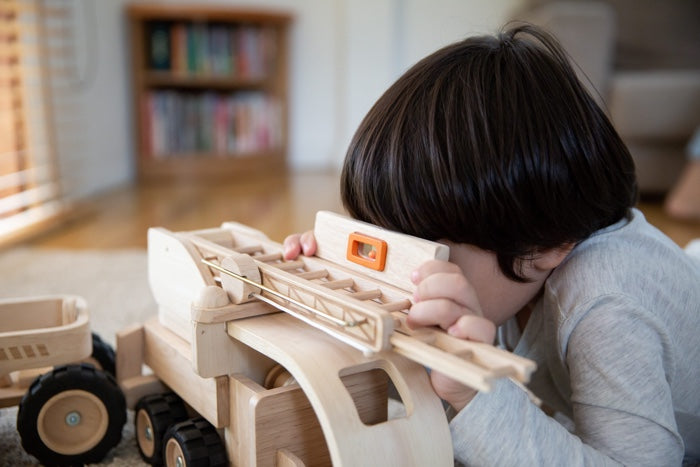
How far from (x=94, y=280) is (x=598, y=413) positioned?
1.16 m

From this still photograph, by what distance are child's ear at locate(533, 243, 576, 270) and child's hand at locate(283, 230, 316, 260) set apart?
22 centimetres

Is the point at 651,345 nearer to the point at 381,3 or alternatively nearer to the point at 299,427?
the point at 299,427

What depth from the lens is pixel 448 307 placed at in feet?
1.70

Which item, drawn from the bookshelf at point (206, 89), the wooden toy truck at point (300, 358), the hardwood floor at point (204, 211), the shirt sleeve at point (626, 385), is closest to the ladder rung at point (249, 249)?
the wooden toy truck at point (300, 358)

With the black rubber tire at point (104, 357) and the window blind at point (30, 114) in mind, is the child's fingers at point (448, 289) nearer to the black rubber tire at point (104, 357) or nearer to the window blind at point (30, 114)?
the black rubber tire at point (104, 357)

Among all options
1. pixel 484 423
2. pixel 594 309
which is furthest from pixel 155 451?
pixel 594 309

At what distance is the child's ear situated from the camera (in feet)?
2.11

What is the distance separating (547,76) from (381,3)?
2576 mm

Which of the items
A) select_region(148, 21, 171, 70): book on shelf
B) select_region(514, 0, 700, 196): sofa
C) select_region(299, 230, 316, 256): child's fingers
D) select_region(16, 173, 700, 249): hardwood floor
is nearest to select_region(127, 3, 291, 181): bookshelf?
select_region(148, 21, 171, 70): book on shelf

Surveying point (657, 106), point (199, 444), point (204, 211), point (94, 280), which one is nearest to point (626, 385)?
point (199, 444)

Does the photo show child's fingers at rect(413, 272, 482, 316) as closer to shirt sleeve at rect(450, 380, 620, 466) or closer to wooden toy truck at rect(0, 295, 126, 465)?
shirt sleeve at rect(450, 380, 620, 466)

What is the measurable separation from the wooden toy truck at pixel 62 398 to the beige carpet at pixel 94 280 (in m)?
0.12

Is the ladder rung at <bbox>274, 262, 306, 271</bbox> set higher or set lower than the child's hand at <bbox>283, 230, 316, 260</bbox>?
lower

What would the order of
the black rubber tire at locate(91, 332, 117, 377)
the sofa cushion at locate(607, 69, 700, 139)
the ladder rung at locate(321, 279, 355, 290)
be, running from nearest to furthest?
1. the ladder rung at locate(321, 279, 355, 290)
2. the black rubber tire at locate(91, 332, 117, 377)
3. the sofa cushion at locate(607, 69, 700, 139)
